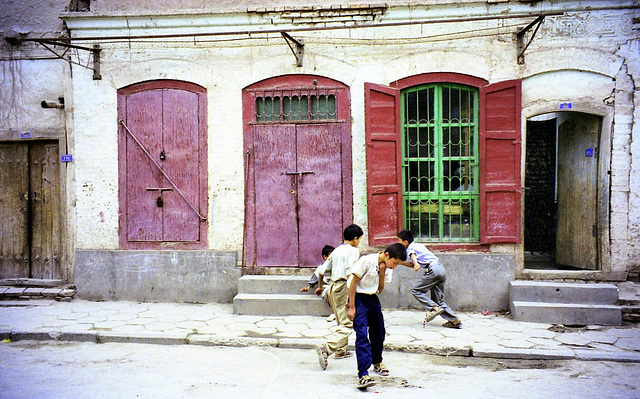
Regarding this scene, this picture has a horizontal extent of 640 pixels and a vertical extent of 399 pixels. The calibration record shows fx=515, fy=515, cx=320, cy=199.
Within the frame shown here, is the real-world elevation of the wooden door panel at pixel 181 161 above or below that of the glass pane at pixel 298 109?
below

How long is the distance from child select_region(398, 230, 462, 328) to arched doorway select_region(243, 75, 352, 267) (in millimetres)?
1562

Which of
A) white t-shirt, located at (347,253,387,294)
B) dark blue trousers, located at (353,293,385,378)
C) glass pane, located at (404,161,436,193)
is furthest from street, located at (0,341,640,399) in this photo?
glass pane, located at (404,161,436,193)

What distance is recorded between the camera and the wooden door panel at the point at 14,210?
905 centimetres

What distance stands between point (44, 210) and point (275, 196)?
13.7ft

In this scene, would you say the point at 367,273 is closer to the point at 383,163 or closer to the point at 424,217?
the point at 383,163

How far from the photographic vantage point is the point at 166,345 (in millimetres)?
6453

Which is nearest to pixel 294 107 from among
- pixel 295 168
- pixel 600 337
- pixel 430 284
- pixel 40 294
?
pixel 295 168

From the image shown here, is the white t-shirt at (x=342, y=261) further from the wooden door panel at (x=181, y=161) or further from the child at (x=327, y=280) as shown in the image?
the wooden door panel at (x=181, y=161)

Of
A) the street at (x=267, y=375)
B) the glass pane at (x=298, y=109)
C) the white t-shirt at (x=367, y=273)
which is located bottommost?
the street at (x=267, y=375)

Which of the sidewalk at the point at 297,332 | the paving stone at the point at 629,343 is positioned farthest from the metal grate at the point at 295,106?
the paving stone at the point at 629,343

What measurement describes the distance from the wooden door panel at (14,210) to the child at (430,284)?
667 centimetres

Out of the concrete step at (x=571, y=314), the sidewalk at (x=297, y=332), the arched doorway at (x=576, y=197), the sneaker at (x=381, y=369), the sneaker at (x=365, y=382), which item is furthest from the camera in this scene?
the arched doorway at (x=576, y=197)

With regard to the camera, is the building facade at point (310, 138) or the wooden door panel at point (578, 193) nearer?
the building facade at point (310, 138)

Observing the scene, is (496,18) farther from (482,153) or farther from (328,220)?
(328,220)
